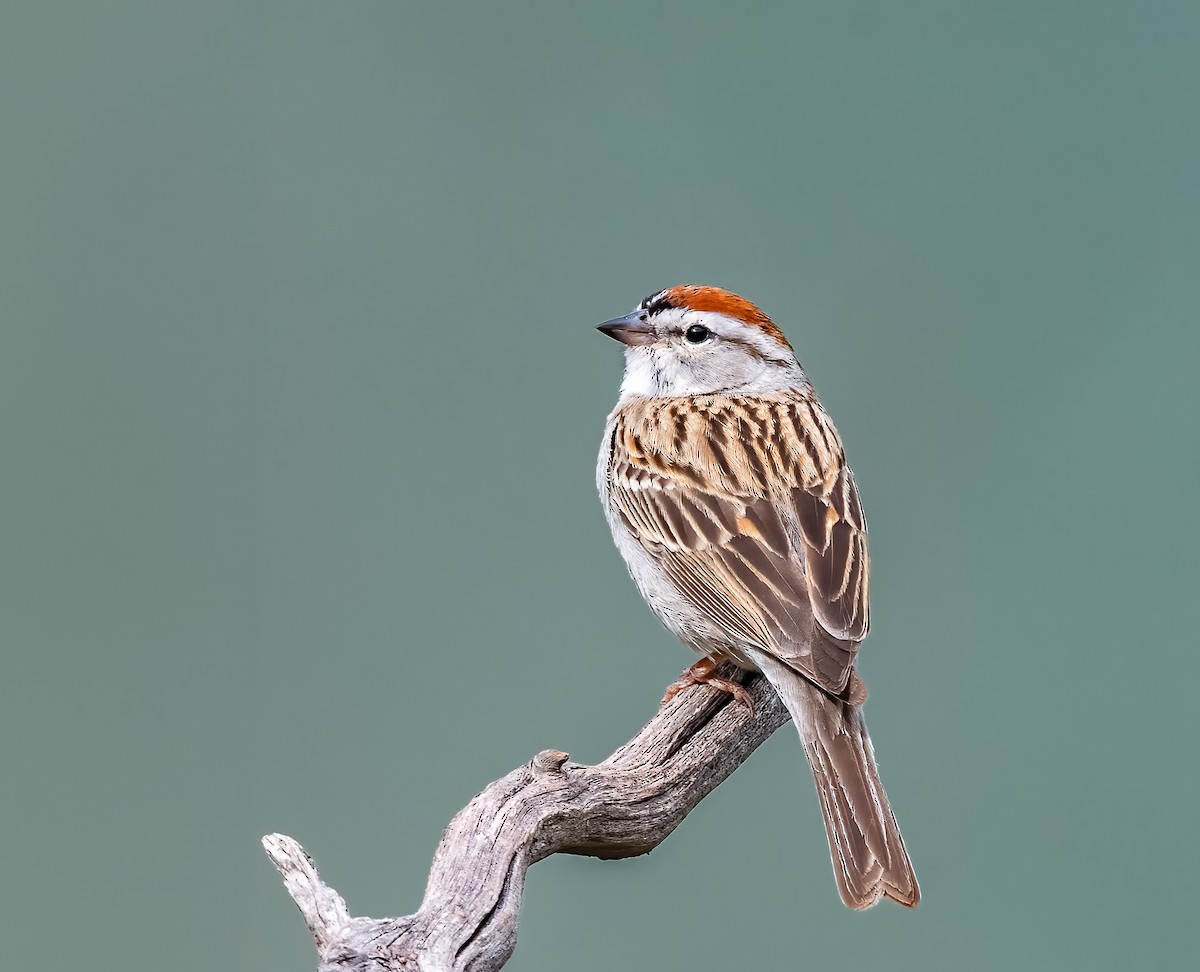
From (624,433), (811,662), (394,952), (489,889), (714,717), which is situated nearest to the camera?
(394,952)

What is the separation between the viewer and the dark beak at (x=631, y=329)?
158 inches

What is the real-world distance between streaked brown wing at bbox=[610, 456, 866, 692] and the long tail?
3.4 inches

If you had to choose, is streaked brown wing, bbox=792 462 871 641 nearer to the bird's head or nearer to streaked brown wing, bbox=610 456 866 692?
streaked brown wing, bbox=610 456 866 692

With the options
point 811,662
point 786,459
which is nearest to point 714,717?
point 811,662

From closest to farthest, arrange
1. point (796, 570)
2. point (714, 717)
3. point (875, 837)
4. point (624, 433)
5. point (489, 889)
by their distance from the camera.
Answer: point (489, 889)
point (875, 837)
point (796, 570)
point (714, 717)
point (624, 433)

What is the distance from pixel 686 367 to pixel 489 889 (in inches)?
75.2

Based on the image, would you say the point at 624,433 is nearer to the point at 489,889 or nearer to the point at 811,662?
the point at 811,662

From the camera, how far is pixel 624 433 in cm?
389

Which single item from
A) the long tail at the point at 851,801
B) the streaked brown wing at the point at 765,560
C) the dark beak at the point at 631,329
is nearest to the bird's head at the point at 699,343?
the dark beak at the point at 631,329

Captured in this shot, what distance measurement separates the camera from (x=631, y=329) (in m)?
4.02

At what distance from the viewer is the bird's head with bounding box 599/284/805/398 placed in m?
3.95

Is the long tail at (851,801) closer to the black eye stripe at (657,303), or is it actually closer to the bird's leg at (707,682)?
the bird's leg at (707,682)

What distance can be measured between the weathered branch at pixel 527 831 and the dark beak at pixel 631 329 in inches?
43.8

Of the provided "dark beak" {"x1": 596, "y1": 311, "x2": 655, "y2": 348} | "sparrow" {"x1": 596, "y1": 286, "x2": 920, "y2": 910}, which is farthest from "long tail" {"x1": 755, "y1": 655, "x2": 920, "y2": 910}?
"dark beak" {"x1": 596, "y1": 311, "x2": 655, "y2": 348}
